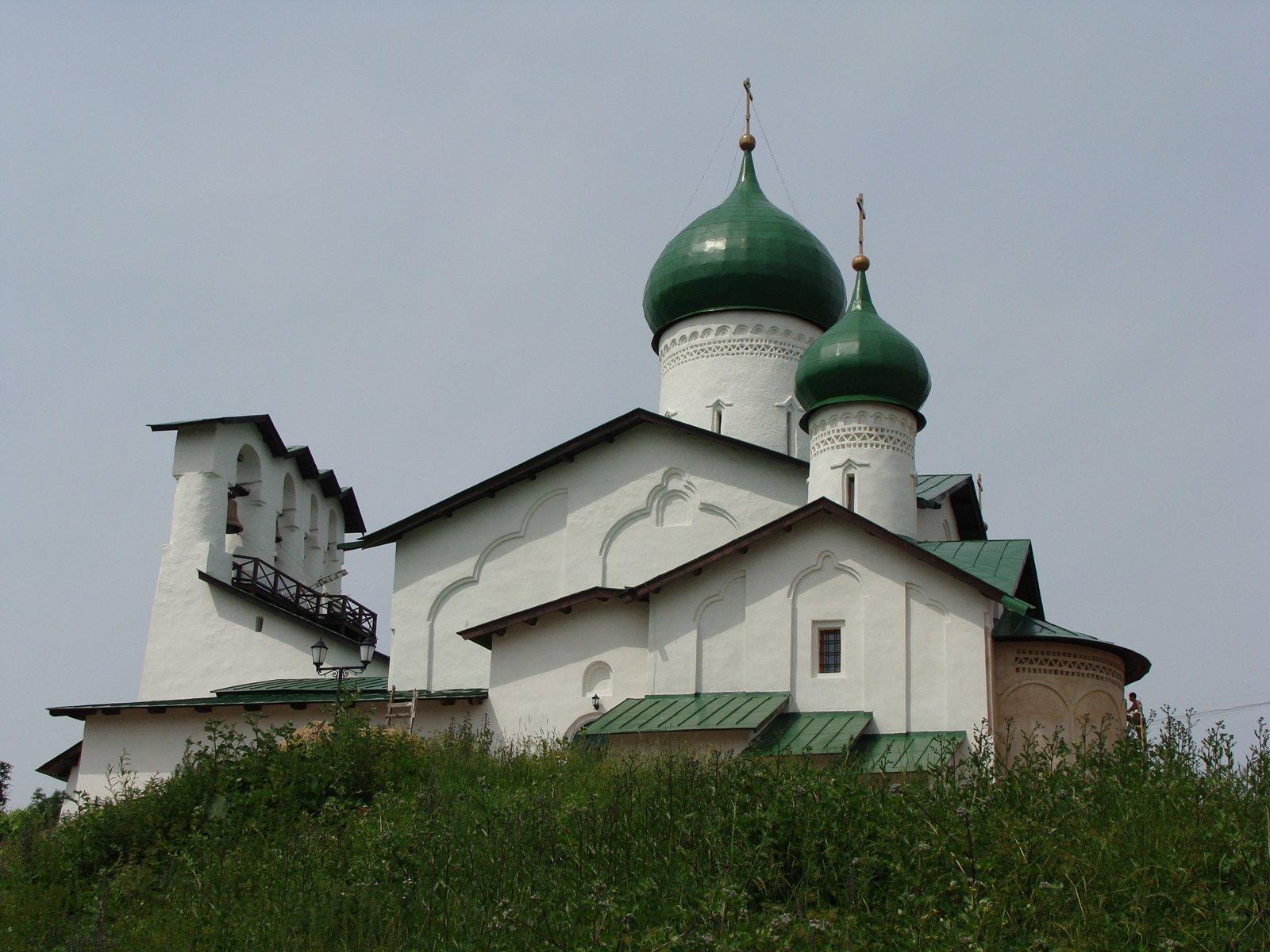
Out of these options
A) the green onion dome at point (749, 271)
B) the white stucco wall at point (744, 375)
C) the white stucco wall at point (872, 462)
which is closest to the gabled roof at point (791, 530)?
the white stucco wall at point (872, 462)

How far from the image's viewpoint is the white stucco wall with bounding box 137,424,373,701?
18438 millimetres

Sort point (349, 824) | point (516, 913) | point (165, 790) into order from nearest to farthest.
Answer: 1. point (516, 913)
2. point (349, 824)
3. point (165, 790)

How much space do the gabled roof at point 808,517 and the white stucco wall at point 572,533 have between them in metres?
1.57

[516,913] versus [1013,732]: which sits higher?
[1013,732]

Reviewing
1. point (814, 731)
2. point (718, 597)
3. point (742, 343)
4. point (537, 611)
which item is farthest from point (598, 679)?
point (742, 343)

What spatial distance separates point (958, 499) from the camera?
1827 centimetres

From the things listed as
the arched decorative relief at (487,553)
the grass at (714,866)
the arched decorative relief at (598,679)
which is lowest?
the grass at (714,866)

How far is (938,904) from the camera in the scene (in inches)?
250

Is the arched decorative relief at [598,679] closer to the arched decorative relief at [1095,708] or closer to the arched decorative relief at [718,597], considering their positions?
the arched decorative relief at [718,597]

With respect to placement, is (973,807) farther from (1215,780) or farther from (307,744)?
(307,744)

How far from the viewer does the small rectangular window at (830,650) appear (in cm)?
1414

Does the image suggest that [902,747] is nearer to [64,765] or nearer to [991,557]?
[991,557]

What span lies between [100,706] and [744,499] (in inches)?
292

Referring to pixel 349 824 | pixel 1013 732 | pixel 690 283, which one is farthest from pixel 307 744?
pixel 690 283
